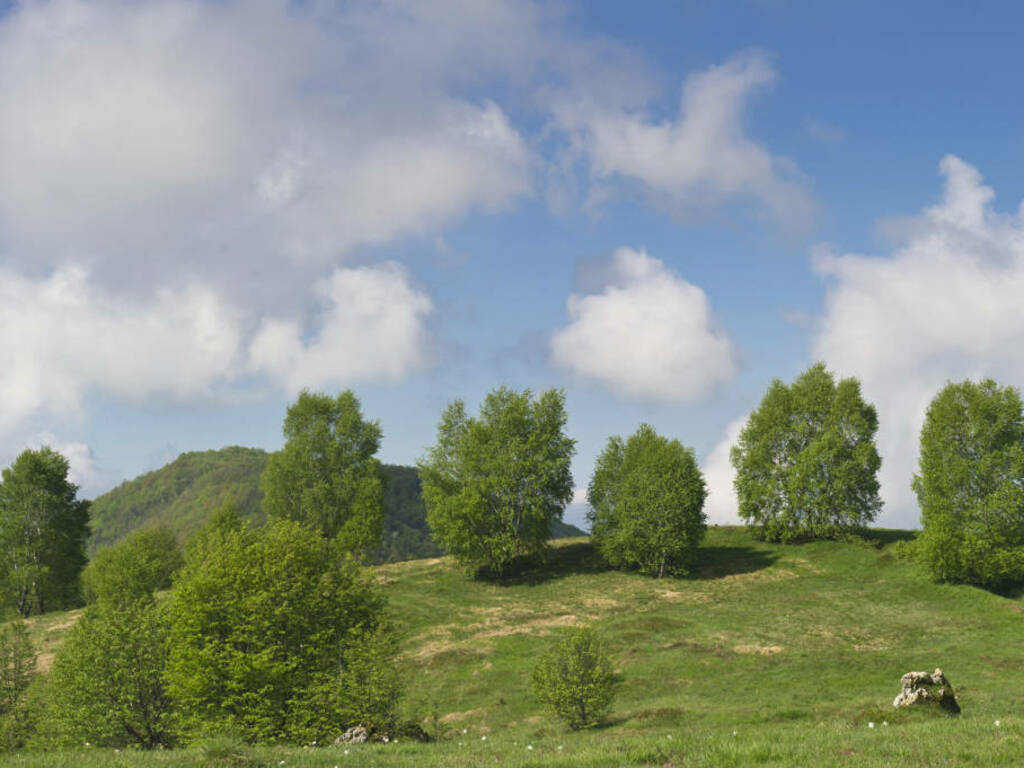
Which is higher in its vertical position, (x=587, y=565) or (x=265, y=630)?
(x=265, y=630)

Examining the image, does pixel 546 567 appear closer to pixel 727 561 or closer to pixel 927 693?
pixel 727 561

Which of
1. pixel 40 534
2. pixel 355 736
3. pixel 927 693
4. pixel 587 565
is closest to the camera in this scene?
pixel 927 693

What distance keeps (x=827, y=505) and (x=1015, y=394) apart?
77.8 ft

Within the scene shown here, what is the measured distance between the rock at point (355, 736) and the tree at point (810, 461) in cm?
6835

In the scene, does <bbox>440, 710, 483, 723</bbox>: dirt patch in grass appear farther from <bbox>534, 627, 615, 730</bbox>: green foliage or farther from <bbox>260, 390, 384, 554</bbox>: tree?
<bbox>260, 390, 384, 554</bbox>: tree

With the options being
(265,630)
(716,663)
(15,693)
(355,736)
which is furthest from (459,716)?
(15,693)

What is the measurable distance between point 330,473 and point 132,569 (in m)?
24.1

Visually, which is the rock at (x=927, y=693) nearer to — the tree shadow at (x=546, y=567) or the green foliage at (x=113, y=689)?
the green foliage at (x=113, y=689)

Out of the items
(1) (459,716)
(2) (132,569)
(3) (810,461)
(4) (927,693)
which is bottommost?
(1) (459,716)

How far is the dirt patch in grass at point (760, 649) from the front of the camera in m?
42.4

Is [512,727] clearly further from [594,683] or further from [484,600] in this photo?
[484,600]

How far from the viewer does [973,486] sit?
61875 millimetres

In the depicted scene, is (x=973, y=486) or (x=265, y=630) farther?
(x=973, y=486)

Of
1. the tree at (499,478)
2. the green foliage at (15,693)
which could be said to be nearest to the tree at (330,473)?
the tree at (499,478)
